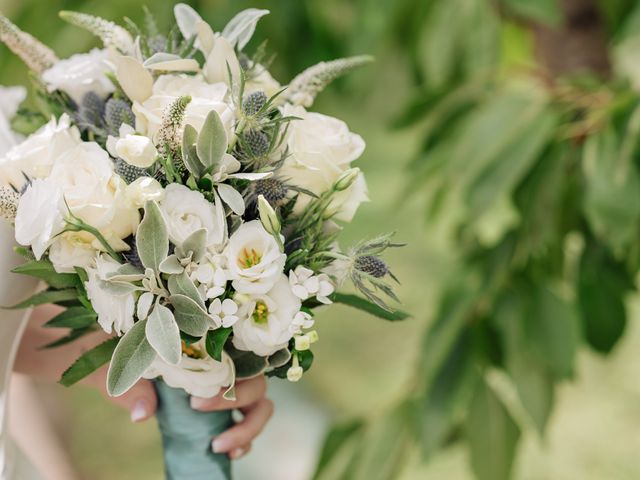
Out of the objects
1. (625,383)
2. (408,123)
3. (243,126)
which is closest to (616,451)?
(625,383)

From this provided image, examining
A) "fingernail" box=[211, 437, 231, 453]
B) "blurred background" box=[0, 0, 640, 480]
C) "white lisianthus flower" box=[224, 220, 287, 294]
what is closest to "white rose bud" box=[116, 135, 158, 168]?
"white lisianthus flower" box=[224, 220, 287, 294]

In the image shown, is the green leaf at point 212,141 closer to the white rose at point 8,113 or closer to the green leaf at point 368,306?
the green leaf at point 368,306

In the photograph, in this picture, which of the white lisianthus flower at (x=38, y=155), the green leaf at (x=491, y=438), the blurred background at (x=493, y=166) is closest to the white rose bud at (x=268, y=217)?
the white lisianthus flower at (x=38, y=155)

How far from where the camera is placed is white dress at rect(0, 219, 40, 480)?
0.95m

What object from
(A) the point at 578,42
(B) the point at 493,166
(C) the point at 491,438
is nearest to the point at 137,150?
(B) the point at 493,166

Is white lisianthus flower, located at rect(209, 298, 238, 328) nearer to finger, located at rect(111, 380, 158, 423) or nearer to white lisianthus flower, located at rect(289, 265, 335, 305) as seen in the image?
white lisianthus flower, located at rect(289, 265, 335, 305)

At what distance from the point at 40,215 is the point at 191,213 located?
13 cm

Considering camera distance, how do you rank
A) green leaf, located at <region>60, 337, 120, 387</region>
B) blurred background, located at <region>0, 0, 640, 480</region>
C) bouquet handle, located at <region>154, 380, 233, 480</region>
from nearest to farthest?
green leaf, located at <region>60, 337, 120, 387</region>
bouquet handle, located at <region>154, 380, 233, 480</region>
blurred background, located at <region>0, 0, 640, 480</region>

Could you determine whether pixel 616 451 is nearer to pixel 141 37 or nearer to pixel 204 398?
pixel 204 398

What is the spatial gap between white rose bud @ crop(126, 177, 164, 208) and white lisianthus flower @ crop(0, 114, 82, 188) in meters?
0.10

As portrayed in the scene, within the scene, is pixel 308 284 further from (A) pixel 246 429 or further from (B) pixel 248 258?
(A) pixel 246 429

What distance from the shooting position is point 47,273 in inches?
31.7

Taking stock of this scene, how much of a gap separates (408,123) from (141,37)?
75 centimetres

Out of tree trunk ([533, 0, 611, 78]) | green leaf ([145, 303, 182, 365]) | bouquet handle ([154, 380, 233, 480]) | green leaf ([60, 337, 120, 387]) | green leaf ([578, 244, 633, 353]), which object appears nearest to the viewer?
green leaf ([145, 303, 182, 365])
